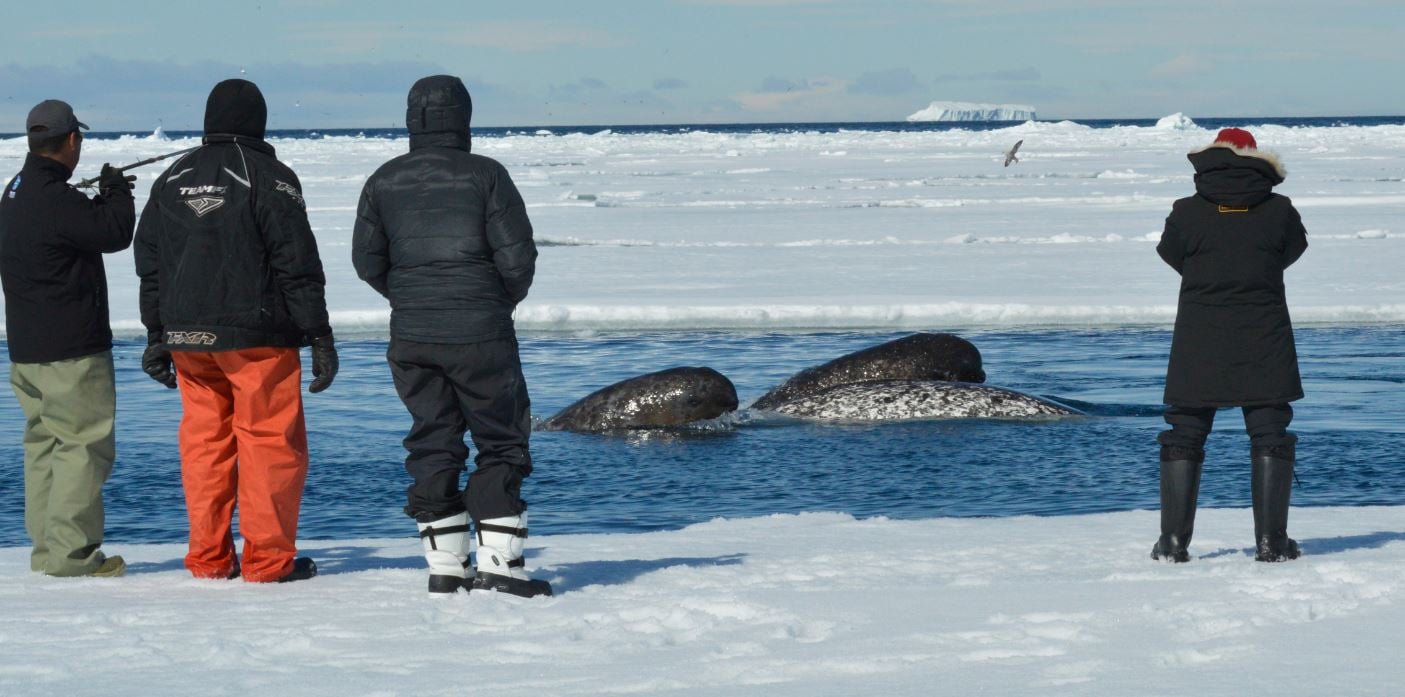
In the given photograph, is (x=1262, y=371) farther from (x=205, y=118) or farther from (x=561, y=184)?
(x=561, y=184)

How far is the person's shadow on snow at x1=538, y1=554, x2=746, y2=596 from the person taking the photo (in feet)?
17.5

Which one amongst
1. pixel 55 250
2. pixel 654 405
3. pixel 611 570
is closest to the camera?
pixel 55 250

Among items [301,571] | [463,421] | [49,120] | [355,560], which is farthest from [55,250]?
[355,560]

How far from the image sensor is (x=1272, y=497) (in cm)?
537

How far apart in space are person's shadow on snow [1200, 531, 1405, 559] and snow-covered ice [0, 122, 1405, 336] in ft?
30.5

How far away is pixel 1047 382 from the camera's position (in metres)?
12.2

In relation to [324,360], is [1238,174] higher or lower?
higher

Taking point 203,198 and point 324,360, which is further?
point 324,360

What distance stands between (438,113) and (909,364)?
7.64 metres

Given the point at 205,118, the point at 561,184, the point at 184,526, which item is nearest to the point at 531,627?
the point at 205,118

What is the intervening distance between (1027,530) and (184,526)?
3.96 meters

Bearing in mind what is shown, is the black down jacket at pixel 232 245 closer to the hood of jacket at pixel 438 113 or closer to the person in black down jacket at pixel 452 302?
the person in black down jacket at pixel 452 302

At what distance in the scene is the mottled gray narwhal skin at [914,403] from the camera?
428 inches

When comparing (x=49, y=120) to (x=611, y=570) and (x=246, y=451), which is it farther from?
(x=611, y=570)
